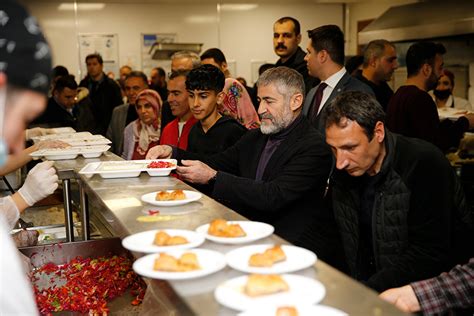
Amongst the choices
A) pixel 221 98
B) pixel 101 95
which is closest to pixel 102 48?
pixel 101 95

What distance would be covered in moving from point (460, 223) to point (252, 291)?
141 centimetres

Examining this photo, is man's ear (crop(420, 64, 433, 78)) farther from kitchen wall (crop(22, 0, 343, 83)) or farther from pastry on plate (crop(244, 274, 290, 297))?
kitchen wall (crop(22, 0, 343, 83))

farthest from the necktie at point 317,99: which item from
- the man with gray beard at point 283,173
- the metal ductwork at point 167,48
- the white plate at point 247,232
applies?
the metal ductwork at point 167,48

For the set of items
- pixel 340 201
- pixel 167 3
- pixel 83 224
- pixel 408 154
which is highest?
pixel 167 3

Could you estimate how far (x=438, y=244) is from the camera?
7.54 ft

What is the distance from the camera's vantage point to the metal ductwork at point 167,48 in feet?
30.8

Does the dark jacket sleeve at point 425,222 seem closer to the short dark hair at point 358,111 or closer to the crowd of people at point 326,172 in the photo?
the crowd of people at point 326,172

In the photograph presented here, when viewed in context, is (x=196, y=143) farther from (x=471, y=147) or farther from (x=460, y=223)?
(x=471, y=147)

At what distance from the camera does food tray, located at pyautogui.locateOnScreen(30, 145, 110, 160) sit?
10.4ft

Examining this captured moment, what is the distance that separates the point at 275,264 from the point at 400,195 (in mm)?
1013

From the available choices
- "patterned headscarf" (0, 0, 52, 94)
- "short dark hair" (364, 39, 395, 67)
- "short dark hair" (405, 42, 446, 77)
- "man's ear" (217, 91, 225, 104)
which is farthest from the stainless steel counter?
"short dark hair" (364, 39, 395, 67)

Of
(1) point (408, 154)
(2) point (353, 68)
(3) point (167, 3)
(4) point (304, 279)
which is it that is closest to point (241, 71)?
(3) point (167, 3)

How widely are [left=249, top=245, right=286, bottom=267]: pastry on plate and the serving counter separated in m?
0.05

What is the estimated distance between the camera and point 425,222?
90.1 inches
